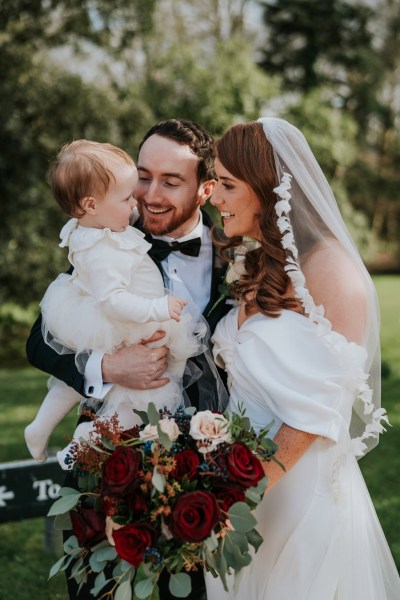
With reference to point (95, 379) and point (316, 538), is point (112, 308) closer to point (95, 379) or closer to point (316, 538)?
point (95, 379)

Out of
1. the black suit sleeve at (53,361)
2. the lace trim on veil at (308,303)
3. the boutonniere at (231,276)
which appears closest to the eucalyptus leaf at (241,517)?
the lace trim on veil at (308,303)

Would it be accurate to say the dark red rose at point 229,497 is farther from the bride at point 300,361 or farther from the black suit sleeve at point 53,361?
the black suit sleeve at point 53,361

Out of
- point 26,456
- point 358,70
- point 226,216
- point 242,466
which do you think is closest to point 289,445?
point 242,466

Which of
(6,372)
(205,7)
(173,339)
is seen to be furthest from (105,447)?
(205,7)

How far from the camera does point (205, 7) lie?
24.2 metres

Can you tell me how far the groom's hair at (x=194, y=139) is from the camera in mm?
3232

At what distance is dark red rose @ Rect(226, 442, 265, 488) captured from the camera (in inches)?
86.8

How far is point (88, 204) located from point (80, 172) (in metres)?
0.14

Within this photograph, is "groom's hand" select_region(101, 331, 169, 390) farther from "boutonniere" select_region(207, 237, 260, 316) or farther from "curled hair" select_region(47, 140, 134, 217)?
"curled hair" select_region(47, 140, 134, 217)

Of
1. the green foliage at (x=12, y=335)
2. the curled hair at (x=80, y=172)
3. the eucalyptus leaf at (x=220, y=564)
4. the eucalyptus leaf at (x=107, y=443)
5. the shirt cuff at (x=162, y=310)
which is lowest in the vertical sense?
the green foliage at (x=12, y=335)

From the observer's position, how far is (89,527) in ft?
7.39

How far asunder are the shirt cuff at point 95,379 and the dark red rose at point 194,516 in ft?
2.77

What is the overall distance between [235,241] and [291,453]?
3.47ft

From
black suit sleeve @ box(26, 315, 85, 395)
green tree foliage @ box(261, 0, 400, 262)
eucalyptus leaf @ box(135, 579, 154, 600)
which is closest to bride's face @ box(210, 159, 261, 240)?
black suit sleeve @ box(26, 315, 85, 395)
